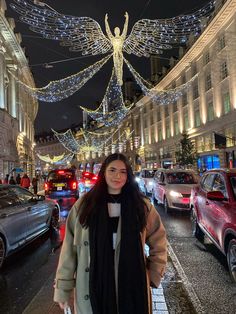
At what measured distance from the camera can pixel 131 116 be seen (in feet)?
246

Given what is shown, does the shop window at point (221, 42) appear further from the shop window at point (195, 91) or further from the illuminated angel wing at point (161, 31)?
the illuminated angel wing at point (161, 31)

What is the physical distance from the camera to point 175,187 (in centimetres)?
1279

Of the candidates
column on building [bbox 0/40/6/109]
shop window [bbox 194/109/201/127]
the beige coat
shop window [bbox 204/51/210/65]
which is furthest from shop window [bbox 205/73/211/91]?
the beige coat

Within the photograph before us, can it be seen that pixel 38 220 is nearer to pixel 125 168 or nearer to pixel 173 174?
pixel 125 168

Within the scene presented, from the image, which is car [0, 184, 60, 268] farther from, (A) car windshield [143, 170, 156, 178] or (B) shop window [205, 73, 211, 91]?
(B) shop window [205, 73, 211, 91]

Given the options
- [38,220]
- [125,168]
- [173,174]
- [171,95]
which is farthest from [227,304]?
[171,95]

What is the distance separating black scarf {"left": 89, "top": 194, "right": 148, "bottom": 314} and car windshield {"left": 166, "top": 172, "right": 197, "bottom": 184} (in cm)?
1190

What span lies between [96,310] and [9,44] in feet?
123

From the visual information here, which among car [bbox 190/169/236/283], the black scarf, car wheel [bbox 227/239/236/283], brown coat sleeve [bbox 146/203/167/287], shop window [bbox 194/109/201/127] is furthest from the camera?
shop window [bbox 194/109/201/127]

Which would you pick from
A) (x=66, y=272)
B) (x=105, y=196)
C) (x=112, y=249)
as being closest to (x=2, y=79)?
(x=105, y=196)

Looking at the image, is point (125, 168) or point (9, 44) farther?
point (9, 44)

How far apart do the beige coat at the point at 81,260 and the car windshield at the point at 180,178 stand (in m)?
11.6

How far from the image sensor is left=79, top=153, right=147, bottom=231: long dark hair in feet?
7.99

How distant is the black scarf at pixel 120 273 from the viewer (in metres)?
2.21
